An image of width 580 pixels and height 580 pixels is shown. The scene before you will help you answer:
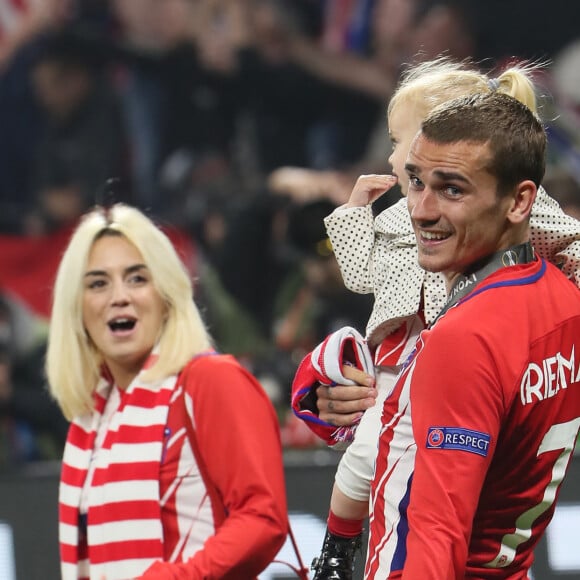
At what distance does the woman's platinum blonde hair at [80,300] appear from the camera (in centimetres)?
297

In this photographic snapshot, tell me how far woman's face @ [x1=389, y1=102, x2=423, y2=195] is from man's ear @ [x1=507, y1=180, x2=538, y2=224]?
50 centimetres

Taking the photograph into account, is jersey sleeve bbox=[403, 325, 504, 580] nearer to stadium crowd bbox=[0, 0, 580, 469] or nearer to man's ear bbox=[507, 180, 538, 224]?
man's ear bbox=[507, 180, 538, 224]

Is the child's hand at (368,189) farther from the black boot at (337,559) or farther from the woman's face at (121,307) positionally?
the woman's face at (121,307)

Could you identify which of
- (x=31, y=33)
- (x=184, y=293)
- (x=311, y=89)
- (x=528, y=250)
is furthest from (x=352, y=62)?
(x=528, y=250)

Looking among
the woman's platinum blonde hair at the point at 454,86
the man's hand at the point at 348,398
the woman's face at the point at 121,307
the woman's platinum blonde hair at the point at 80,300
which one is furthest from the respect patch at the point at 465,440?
the woman's face at the point at 121,307

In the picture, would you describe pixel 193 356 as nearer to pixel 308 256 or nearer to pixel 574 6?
pixel 308 256

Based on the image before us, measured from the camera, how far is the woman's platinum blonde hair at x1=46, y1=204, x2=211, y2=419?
2.97 metres

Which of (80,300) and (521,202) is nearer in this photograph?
(521,202)

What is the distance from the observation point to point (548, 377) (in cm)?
173

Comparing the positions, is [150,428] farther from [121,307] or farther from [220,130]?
[220,130]

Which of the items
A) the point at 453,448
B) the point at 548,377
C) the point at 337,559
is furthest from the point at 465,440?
the point at 337,559

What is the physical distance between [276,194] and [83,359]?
10.2ft

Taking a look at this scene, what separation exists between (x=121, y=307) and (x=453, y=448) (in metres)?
1.50

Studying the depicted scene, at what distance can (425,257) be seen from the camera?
1787 mm
